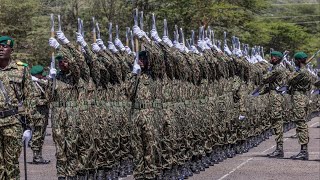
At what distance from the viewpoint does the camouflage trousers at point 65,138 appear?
38.5 feet

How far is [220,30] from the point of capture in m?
40.7

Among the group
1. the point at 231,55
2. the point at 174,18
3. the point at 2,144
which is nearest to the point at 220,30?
the point at 174,18

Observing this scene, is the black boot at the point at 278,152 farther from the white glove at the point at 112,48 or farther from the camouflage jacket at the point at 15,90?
the camouflage jacket at the point at 15,90

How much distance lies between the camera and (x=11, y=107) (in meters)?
9.61

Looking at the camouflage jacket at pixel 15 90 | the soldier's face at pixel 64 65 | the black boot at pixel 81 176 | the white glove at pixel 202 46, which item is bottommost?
the black boot at pixel 81 176

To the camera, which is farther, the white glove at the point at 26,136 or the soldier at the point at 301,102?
the soldier at the point at 301,102

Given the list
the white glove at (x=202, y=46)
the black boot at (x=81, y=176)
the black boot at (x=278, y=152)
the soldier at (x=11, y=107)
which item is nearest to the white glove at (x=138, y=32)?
the black boot at (x=81, y=176)

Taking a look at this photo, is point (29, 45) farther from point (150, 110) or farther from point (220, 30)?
point (150, 110)

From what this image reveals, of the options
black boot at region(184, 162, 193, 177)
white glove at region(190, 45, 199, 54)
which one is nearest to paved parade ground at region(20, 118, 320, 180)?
black boot at region(184, 162, 193, 177)

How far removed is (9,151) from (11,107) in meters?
0.51

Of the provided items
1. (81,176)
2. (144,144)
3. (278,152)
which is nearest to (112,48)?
(81,176)

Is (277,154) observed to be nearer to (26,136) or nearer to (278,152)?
(278,152)

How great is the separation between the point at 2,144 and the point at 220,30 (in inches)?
1250

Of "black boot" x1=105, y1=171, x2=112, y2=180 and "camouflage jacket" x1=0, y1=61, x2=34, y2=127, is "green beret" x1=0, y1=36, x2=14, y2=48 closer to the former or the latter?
"camouflage jacket" x1=0, y1=61, x2=34, y2=127
